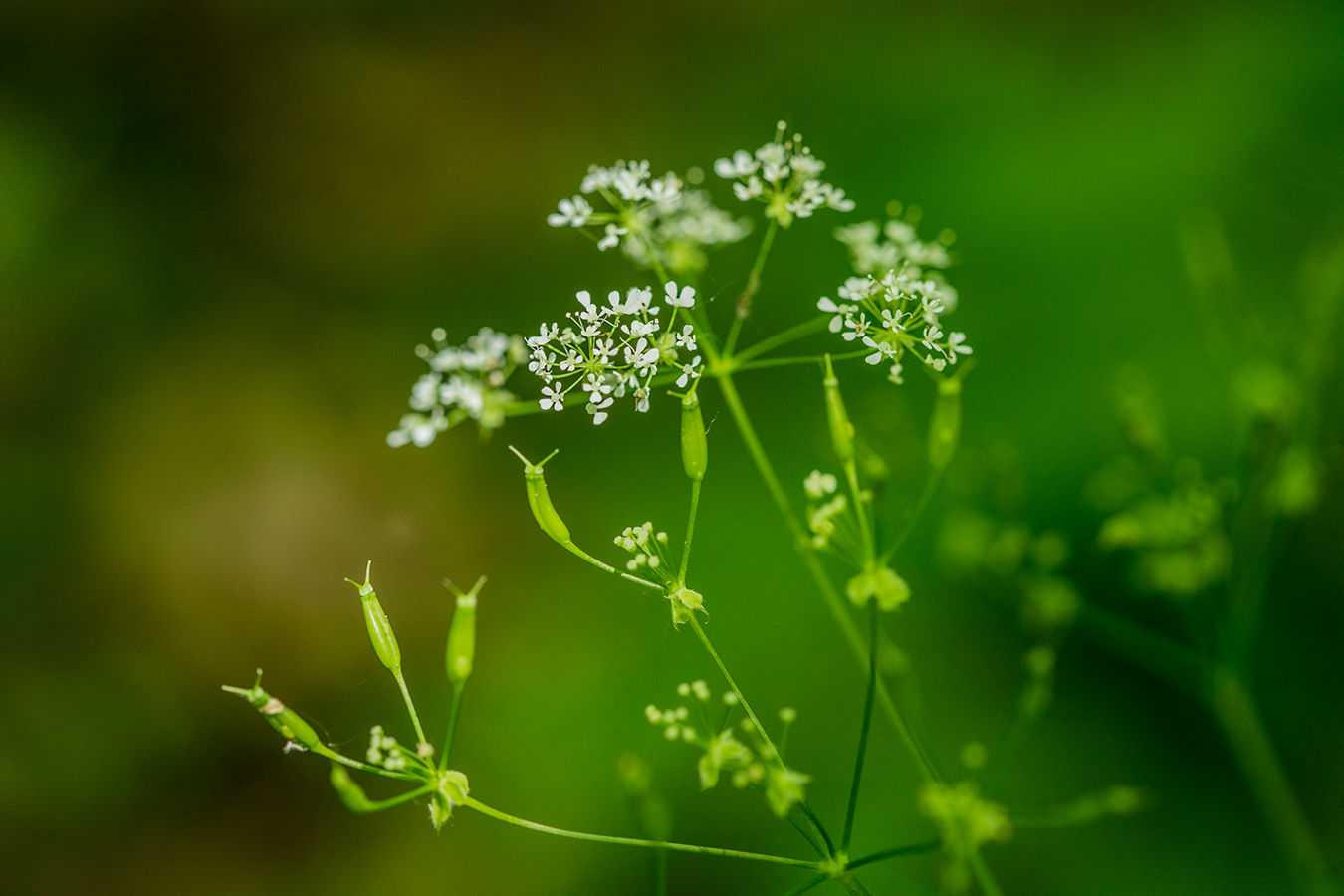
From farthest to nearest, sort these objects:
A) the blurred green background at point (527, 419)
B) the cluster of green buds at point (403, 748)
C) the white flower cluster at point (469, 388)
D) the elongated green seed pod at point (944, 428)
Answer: the blurred green background at point (527, 419), the elongated green seed pod at point (944, 428), the cluster of green buds at point (403, 748), the white flower cluster at point (469, 388)

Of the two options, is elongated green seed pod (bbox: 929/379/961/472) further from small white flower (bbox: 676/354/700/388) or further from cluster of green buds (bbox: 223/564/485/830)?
cluster of green buds (bbox: 223/564/485/830)

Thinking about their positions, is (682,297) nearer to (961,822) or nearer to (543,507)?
(543,507)

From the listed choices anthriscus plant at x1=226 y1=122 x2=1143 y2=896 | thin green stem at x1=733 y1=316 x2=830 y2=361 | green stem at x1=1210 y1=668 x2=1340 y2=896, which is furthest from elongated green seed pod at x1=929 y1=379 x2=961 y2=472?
green stem at x1=1210 y1=668 x2=1340 y2=896

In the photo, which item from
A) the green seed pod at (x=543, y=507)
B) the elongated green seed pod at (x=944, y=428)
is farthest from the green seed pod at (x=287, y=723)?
the elongated green seed pod at (x=944, y=428)

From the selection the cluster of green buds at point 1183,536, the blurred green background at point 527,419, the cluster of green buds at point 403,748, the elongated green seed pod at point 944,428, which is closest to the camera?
the cluster of green buds at point 403,748

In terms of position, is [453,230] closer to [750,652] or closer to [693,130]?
[693,130]

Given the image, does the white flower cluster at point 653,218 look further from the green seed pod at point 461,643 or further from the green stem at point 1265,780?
the green stem at point 1265,780
